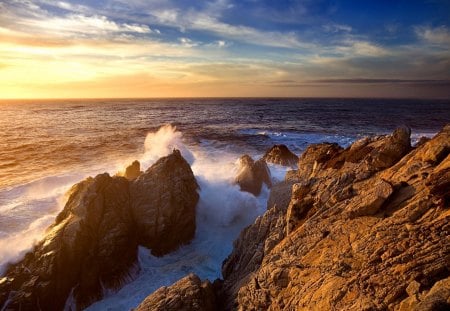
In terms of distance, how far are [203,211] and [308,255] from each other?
13.5 m

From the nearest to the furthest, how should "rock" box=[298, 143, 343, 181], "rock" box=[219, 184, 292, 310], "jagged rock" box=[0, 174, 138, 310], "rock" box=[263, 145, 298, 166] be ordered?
"rock" box=[219, 184, 292, 310] → "jagged rock" box=[0, 174, 138, 310] → "rock" box=[298, 143, 343, 181] → "rock" box=[263, 145, 298, 166]

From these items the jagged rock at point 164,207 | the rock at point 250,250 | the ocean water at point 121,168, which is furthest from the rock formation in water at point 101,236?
the rock at point 250,250

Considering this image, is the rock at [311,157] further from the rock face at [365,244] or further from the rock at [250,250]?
the rock face at [365,244]

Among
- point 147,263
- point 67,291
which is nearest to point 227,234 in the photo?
point 147,263

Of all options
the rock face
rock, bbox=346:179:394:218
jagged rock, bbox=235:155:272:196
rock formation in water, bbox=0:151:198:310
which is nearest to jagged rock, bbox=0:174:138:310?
rock formation in water, bbox=0:151:198:310

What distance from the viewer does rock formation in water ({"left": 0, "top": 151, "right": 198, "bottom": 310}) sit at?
14.7 m

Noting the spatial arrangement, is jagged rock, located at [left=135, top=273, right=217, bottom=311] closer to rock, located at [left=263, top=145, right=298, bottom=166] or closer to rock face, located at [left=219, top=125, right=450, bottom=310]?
rock face, located at [left=219, top=125, right=450, bottom=310]

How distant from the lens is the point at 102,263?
16.5 meters

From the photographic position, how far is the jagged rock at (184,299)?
36.7 feet

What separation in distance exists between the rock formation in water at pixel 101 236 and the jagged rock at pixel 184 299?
5540mm

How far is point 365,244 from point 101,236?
1339 cm

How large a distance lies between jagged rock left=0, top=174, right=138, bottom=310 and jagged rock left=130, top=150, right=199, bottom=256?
0.84 metres

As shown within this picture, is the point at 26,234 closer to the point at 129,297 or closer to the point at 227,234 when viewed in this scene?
the point at 129,297

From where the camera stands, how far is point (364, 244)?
347 inches
